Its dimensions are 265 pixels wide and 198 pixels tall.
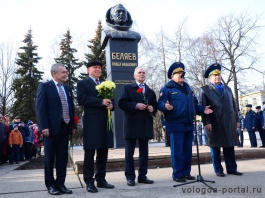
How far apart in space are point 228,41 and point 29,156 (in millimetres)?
25936

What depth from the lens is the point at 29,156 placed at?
1312cm

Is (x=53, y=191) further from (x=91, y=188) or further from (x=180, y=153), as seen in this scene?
(x=180, y=153)

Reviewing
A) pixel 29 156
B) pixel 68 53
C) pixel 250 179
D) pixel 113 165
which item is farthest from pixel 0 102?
pixel 250 179

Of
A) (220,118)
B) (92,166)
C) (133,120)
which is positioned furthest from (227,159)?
(92,166)

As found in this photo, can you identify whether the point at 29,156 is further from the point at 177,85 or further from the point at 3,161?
the point at 177,85

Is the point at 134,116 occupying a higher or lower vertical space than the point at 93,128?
higher

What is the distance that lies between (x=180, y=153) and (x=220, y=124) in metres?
1.10

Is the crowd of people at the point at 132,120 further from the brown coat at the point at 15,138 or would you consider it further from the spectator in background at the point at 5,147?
the spectator in background at the point at 5,147

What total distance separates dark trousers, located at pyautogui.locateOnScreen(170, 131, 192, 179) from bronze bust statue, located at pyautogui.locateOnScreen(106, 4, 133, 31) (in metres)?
7.13

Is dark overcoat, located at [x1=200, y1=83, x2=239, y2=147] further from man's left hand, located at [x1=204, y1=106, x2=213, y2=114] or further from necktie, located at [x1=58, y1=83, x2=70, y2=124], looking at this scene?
necktie, located at [x1=58, y1=83, x2=70, y2=124]

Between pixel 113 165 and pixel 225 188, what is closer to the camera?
pixel 225 188

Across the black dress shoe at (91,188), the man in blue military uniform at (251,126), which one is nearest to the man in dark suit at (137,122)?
the black dress shoe at (91,188)

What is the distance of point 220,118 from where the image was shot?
541 centimetres

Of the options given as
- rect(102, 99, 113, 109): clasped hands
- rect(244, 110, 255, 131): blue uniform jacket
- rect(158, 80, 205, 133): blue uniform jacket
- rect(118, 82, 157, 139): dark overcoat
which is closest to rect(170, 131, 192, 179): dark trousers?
rect(158, 80, 205, 133): blue uniform jacket
